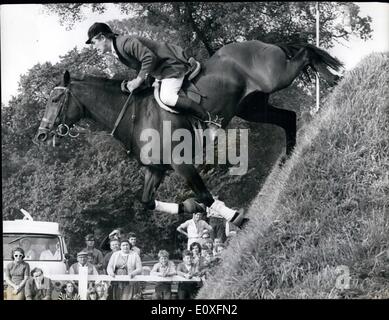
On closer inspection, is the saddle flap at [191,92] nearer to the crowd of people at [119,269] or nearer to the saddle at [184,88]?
the saddle at [184,88]

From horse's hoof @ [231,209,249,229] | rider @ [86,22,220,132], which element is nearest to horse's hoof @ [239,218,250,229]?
horse's hoof @ [231,209,249,229]

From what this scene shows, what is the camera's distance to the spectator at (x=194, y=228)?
29.2 ft

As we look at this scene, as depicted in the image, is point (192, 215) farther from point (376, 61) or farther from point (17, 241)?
point (376, 61)

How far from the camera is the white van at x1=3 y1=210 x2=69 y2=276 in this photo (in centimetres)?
888

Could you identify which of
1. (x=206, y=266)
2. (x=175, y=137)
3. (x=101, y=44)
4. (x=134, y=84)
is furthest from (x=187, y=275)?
(x=101, y=44)

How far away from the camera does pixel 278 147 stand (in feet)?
29.8

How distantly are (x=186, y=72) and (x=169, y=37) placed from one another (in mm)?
515

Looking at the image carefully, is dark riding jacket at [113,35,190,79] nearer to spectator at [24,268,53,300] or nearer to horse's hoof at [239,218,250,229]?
horse's hoof at [239,218,250,229]

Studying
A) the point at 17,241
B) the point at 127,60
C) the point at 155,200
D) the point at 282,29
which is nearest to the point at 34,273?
the point at 17,241

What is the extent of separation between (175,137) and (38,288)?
2.41 meters

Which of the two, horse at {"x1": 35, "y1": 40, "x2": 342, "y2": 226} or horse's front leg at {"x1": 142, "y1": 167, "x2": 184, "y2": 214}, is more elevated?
horse at {"x1": 35, "y1": 40, "x2": 342, "y2": 226}

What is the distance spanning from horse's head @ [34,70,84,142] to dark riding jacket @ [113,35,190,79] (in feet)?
2.52

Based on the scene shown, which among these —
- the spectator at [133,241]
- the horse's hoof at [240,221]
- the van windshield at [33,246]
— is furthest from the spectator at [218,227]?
the van windshield at [33,246]
